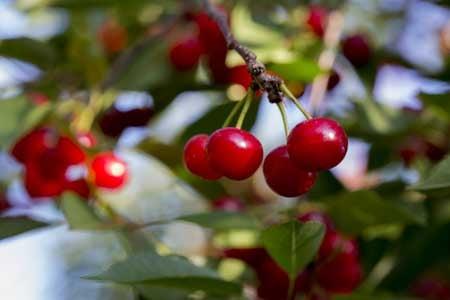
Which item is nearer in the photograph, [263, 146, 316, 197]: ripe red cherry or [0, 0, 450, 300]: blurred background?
[263, 146, 316, 197]: ripe red cherry

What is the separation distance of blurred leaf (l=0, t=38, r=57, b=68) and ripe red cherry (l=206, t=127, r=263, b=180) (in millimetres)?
803

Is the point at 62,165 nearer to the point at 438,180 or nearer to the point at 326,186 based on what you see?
the point at 326,186

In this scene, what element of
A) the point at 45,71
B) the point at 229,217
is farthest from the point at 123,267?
the point at 45,71

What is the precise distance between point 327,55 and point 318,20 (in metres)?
0.13

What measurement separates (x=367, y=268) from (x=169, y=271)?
0.63 meters

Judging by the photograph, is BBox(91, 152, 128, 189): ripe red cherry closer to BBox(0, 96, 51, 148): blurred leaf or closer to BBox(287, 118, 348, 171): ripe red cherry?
BBox(0, 96, 51, 148): blurred leaf

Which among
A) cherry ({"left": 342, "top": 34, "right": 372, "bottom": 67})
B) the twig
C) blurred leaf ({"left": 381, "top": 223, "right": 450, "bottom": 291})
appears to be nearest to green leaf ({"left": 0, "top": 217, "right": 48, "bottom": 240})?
the twig

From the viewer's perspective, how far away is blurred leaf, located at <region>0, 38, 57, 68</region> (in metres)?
1.63

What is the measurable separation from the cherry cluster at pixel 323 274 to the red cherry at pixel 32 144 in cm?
45

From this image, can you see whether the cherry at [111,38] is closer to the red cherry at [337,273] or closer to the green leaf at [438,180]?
the red cherry at [337,273]

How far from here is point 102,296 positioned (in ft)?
8.73

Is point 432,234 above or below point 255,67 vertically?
below

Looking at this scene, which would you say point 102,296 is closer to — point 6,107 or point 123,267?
point 6,107

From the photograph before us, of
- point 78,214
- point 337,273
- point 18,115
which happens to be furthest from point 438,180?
point 18,115
